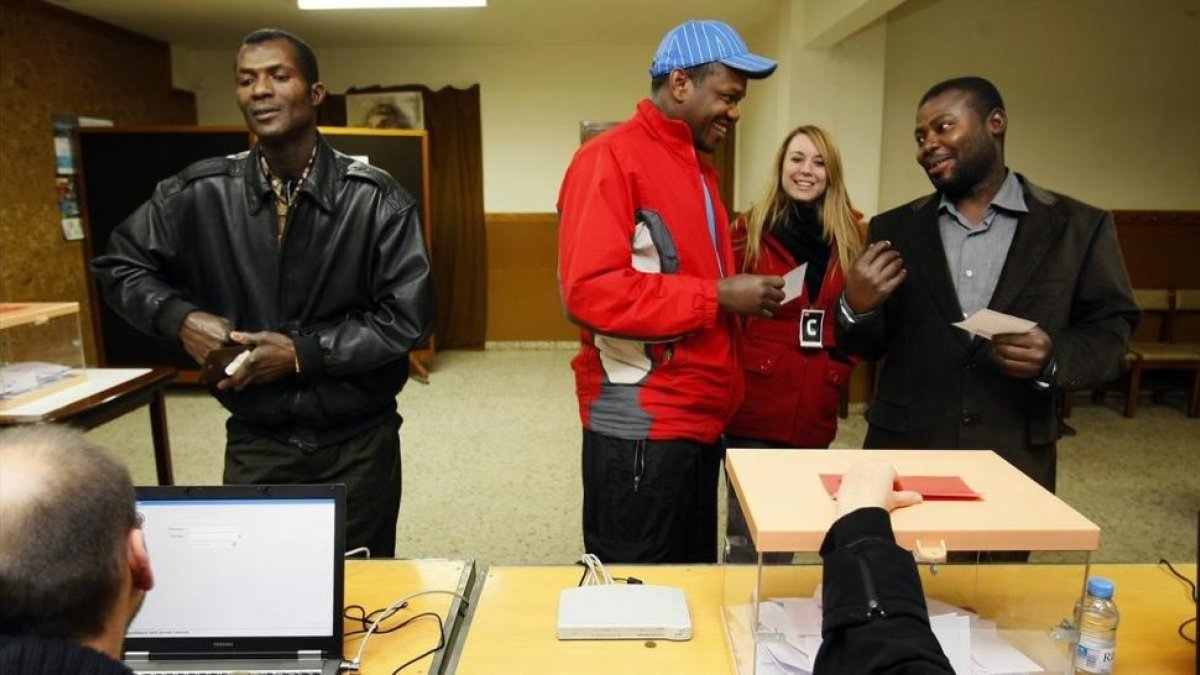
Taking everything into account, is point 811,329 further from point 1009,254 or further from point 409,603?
point 409,603

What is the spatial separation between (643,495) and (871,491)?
2.31 ft

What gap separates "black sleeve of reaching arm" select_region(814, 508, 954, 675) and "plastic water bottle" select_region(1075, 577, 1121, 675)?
46 cm

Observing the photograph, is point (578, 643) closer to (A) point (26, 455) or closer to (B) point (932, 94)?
(A) point (26, 455)

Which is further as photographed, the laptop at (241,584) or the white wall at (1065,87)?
the white wall at (1065,87)

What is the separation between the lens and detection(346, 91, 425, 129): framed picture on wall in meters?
6.39

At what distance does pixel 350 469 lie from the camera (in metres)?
1.70

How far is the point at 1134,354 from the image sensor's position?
468cm

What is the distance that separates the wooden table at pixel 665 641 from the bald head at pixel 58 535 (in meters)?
0.57

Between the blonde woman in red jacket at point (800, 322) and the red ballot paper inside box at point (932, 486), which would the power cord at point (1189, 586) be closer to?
the red ballot paper inside box at point (932, 486)

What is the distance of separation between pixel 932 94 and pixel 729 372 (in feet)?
2.59

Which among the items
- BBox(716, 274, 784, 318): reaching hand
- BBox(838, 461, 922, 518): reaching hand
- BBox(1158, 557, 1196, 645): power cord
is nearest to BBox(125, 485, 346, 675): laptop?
BBox(838, 461, 922, 518): reaching hand

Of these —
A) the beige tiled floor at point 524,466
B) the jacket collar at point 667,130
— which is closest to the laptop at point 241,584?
the jacket collar at point 667,130

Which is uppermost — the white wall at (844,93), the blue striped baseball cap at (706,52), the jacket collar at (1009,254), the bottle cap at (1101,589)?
the white wall at (844,93)

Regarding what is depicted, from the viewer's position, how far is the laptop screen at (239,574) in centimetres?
110
